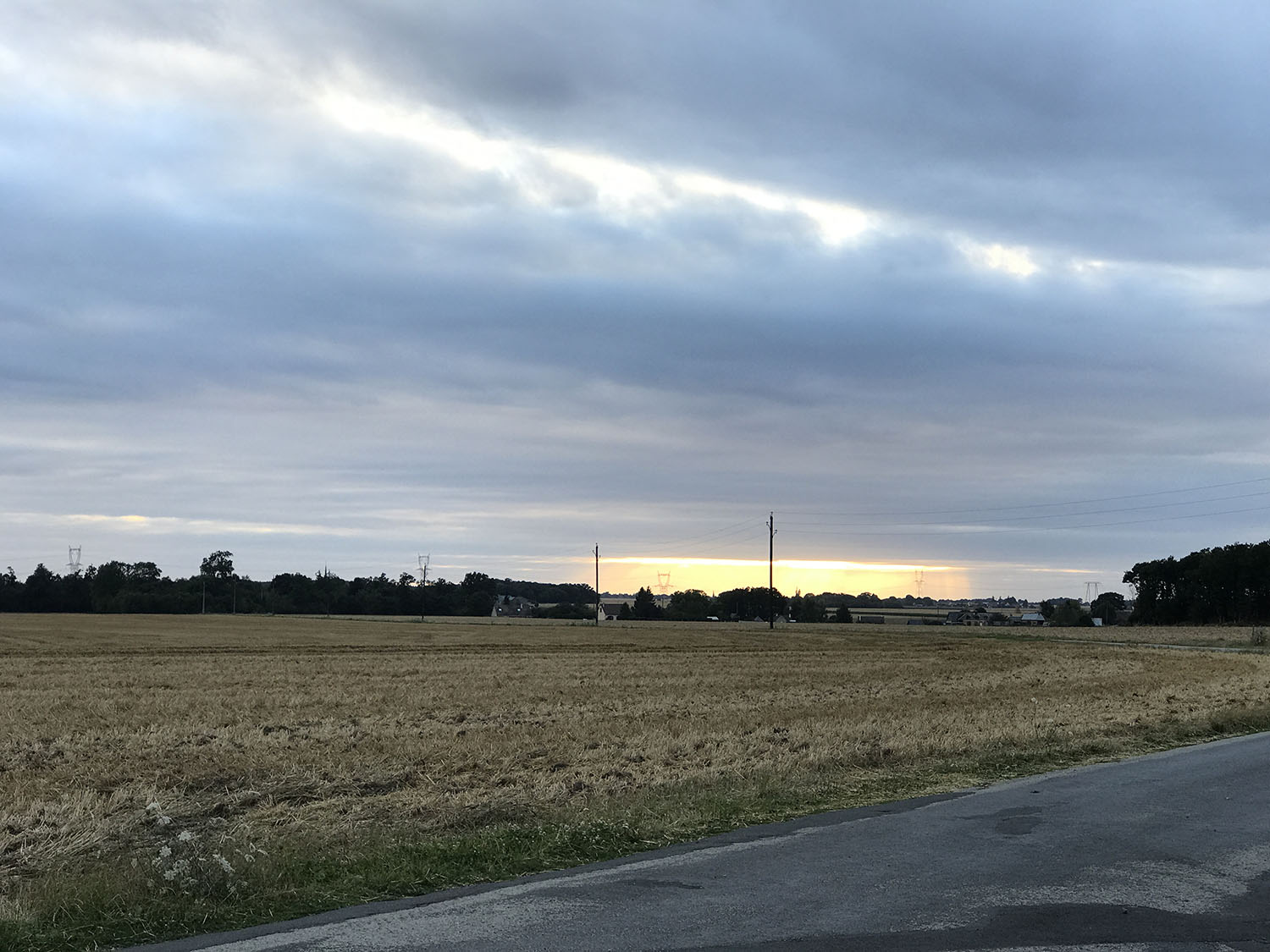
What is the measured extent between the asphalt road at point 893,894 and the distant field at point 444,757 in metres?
0.83

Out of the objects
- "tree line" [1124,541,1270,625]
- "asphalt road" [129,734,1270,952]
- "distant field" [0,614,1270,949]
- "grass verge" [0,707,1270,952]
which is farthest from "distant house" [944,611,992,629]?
"asphalt road" [129,734,1270,952]

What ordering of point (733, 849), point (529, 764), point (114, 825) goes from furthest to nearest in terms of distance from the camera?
point (529, 764)
point (114, 825)
point (733, 849)

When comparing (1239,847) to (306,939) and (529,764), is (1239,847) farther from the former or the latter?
(529,764)

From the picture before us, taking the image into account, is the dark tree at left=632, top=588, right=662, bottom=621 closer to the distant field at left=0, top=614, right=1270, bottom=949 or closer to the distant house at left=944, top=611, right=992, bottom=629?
the distant house at left=944, top=611, right=992, bottom=629

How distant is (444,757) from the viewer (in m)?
17.0

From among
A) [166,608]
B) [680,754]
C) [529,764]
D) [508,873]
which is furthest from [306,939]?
[166,608]

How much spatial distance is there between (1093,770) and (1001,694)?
14649mm

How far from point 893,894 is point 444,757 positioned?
1011 centimetres

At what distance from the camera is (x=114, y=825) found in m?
11.4

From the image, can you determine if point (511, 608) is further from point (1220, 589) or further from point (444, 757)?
point (444, 757)

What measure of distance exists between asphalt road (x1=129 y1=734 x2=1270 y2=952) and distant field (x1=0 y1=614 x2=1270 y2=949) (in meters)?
0.83

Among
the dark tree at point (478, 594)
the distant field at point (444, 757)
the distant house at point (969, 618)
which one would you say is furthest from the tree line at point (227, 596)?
the distant field at point (444, 757)

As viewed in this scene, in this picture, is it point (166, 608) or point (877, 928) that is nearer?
point (877, 928)

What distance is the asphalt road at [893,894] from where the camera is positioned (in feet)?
22.9
